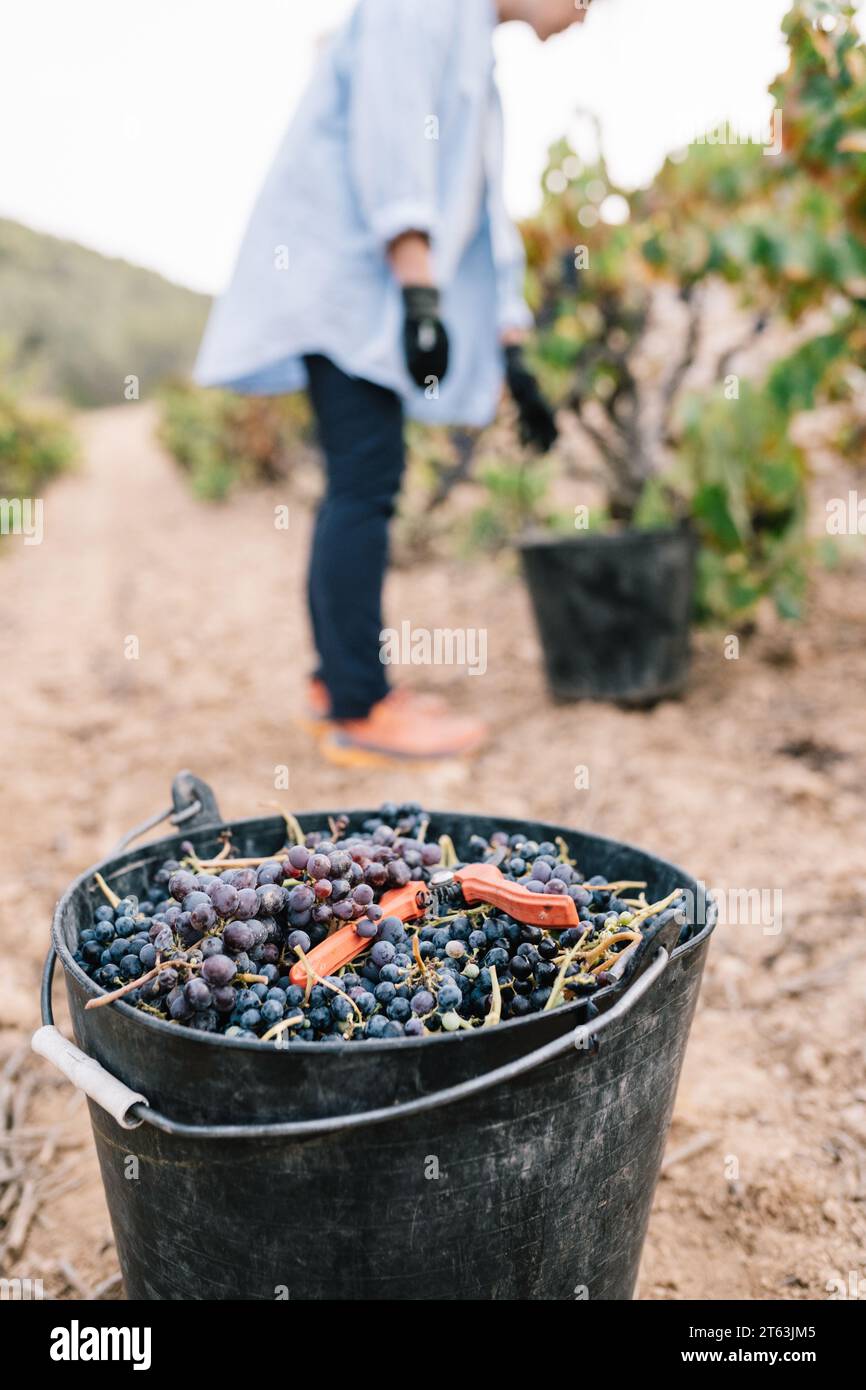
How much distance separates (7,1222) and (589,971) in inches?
43.7

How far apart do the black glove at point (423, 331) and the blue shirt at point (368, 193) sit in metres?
0.13

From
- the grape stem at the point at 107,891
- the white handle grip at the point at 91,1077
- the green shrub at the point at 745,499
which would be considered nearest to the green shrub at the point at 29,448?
the green shrub at the point at 745,499

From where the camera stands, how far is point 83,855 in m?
2.63

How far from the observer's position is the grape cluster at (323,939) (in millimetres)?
977

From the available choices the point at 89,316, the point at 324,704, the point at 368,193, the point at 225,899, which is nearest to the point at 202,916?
the point at 225,899

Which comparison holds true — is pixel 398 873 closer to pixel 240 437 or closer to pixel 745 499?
pixel 745 499

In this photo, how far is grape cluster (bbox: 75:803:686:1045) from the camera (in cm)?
98

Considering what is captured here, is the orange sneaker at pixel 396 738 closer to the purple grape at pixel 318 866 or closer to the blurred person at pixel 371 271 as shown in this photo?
the blurred person at pixel 371 271

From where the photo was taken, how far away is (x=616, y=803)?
9.02ft

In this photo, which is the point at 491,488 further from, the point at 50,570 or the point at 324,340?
the point at 50,570

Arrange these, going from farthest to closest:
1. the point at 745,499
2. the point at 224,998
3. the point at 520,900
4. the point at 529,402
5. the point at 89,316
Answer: the point at 89,316, the point at 745,499, the point at 529,402, the point at 520,900, the point at 224,998

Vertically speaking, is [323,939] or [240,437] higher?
[240,437]

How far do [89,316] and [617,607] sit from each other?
54.2 m

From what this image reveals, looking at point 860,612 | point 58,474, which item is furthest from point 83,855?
point 58,474
